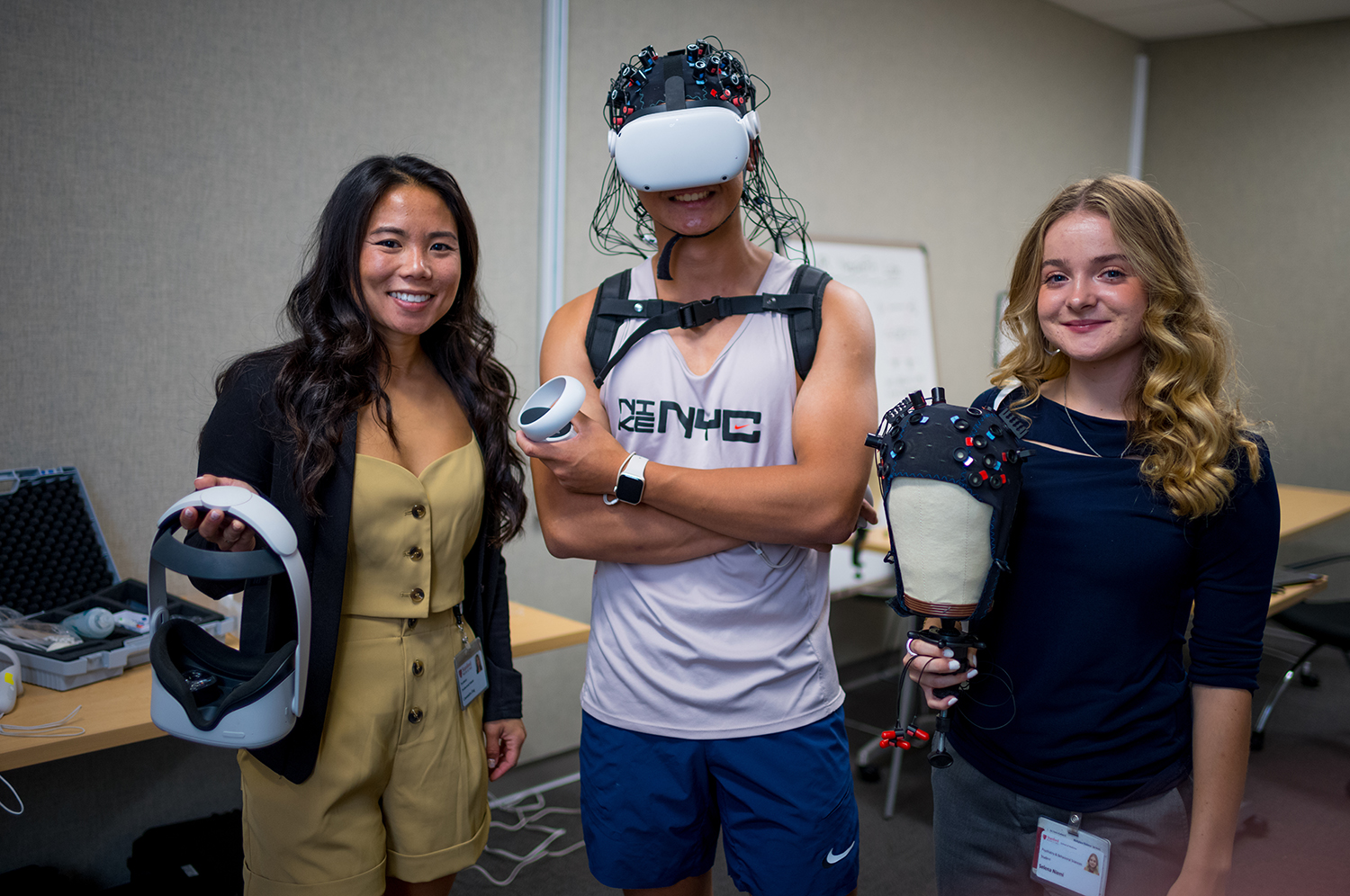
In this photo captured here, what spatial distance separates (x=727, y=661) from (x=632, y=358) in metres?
0.47

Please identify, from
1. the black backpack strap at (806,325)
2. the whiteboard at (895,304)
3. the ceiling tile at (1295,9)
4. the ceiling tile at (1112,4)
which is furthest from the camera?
the ceiling tile at (1112,4)

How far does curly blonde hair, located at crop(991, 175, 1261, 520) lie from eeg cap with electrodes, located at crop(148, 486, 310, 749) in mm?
1122

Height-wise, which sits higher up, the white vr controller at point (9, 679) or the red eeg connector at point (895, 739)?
the red eeg connector at point (895, 739)

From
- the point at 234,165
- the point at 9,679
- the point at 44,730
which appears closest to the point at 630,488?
Result: the point at 44,730

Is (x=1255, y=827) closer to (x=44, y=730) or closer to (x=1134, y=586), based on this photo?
(x=1134, y=586)

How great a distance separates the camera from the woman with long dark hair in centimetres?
132

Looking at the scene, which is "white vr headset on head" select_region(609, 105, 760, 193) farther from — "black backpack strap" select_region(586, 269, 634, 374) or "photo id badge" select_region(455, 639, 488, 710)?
"photo id badge" select_region(455, 639, 488, 710)

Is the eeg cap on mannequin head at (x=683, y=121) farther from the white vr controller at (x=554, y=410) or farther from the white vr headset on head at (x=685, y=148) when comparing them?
the white vr controller at (x=554, y=410)

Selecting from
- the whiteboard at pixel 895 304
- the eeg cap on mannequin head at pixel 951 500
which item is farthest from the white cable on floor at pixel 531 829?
the whiteboard at pixel 895 304

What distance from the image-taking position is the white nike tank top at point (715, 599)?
4.39 ft

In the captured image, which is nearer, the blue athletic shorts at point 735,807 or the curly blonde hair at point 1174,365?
the curly blonde hair at point 1174,365

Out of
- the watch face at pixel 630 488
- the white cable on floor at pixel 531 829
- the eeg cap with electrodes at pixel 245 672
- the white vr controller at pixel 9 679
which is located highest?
the watch face at pixel 630 488

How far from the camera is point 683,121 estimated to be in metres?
1.28

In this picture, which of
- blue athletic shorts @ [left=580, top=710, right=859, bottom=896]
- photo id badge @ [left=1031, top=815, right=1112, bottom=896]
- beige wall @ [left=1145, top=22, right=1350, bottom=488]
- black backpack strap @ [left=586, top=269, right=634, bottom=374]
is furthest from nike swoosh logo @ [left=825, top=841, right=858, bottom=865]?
beige wall @ [left=1145, top=22, right=1350, bottom=488]
